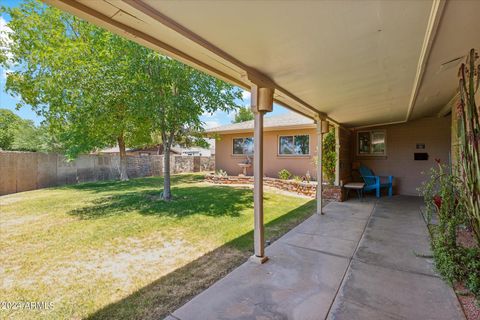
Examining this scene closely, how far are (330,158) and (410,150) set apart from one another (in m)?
3.06

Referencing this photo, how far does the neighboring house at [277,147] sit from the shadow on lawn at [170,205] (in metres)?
2.74

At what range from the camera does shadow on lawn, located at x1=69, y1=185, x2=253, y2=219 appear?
5.85 meters

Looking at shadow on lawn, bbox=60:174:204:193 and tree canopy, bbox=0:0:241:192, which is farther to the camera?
shadow on lawn, bbox=60:174:204:193

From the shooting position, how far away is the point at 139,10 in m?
1.60

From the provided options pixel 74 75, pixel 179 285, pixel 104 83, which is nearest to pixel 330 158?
pixel 179 285

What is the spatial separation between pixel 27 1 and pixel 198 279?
Answer: 1119 cm

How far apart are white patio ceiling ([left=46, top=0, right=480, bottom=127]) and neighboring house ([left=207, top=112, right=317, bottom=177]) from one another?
21.3ft

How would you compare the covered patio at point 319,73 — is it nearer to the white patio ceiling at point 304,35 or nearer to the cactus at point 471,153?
the white patio ceiling at point 304,35

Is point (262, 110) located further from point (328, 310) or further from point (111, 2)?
point (328, 310)

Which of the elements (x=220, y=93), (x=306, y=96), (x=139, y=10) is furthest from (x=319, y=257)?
(x=220, y=93)

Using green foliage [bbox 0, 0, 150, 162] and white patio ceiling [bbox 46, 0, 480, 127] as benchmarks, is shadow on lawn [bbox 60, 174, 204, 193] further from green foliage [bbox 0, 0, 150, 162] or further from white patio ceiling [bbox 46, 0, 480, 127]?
white patio ceiling [bbox 46, 0, 480, 127]

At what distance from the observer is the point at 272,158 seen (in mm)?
10938

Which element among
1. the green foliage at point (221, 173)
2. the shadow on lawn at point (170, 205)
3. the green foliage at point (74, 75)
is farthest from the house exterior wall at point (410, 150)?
the green foliage at point (74, 75)

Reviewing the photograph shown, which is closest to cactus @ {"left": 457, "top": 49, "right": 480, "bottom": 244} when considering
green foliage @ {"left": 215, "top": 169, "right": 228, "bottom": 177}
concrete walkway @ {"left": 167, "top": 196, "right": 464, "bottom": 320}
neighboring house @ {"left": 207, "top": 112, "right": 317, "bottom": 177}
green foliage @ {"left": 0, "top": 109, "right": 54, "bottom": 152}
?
concrete walkway @ {"left": 167, "top": 196, "right": 464, "bottom": 320}
